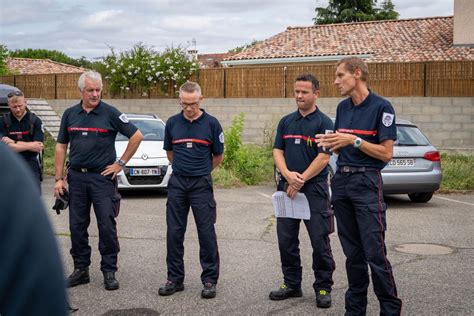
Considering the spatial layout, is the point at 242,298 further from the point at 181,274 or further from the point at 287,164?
the point at 287,164

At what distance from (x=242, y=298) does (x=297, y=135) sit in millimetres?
1536

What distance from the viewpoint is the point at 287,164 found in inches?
236

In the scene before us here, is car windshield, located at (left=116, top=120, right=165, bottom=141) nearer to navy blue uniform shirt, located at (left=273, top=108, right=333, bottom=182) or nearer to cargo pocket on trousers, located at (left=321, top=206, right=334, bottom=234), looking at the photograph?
navy blue uniform shirt, located at (left=273, top=108, right=333, bottom=182)

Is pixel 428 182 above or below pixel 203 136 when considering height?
below

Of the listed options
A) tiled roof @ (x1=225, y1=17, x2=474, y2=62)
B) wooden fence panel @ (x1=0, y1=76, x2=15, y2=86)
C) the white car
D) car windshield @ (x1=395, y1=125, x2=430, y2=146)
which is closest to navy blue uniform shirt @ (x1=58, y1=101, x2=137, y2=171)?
the white car

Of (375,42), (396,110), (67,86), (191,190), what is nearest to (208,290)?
(191,190)

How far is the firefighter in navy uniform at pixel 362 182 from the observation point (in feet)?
16.1

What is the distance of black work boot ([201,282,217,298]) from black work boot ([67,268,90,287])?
124 centimetres

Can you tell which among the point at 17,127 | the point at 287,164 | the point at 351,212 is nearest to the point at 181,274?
the point at 287,164

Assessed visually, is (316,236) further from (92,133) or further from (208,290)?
(92,133)

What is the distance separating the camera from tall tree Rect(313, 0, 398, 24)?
173 feet

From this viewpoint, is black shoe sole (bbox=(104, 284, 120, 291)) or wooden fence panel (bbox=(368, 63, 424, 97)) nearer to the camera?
black shoe sole (bbox=(104, 284, 120, 291))

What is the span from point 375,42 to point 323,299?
28.7 meters

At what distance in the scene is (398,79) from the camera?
66.2 ft
